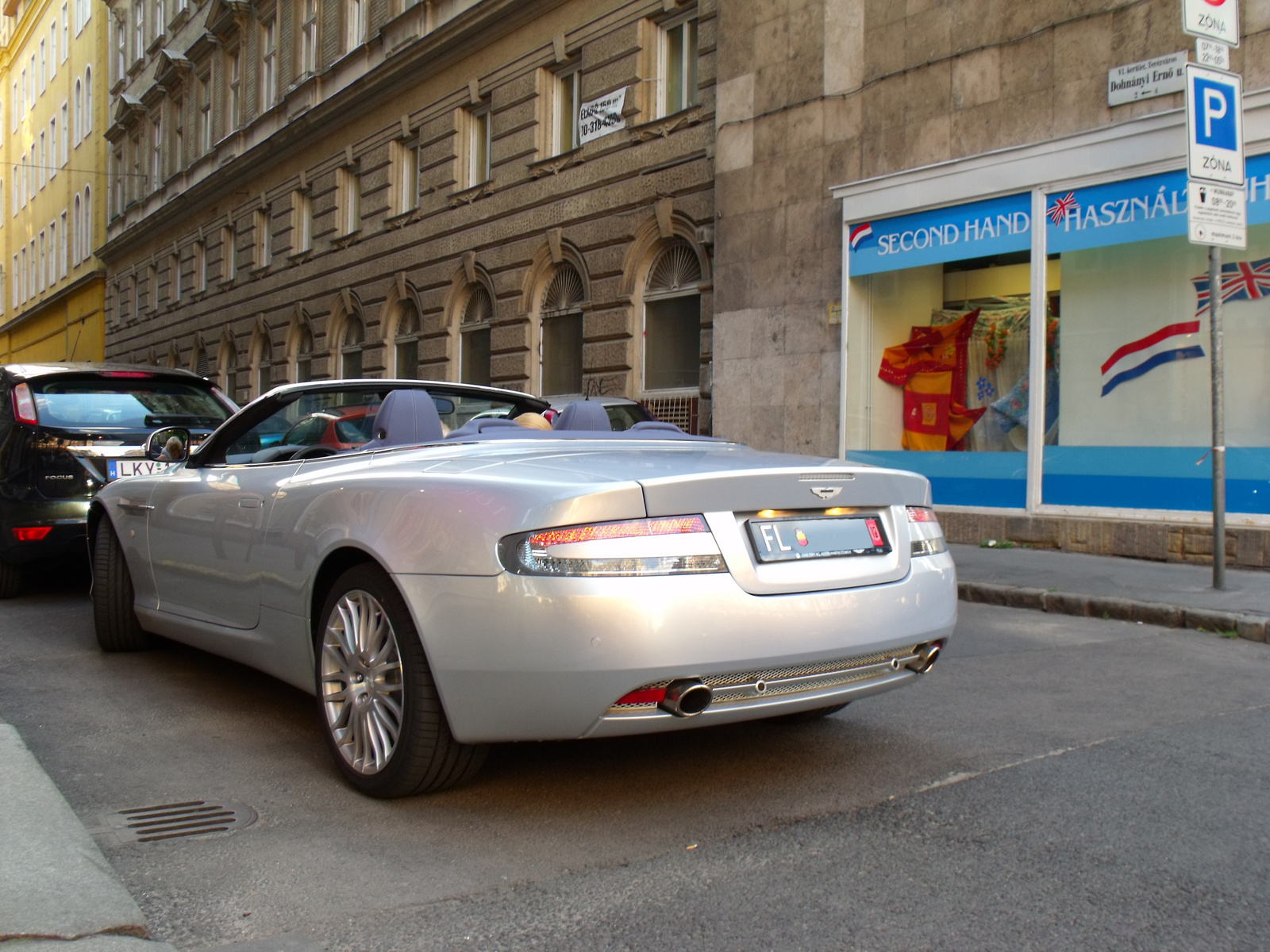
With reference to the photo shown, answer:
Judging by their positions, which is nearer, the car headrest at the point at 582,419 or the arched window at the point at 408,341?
the car headrest at the point at 582,419

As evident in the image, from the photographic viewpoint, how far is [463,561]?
3291 mm

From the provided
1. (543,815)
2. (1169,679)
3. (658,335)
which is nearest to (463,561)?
(543,815)

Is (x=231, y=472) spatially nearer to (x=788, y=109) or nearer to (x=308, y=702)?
(x=308, y=702)

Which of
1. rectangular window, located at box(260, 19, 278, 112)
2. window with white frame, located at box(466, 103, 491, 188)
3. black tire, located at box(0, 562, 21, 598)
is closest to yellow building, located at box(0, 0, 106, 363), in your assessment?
rectangular window, located at box(260, 19, 278, 112)

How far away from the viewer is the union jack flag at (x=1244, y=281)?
1033 cm

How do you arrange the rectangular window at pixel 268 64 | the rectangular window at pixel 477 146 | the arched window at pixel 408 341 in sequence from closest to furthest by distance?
the rectangular window at pixel 477 146 < the arched window at pixel 408 341 < the rectangular window at pixel 268 64

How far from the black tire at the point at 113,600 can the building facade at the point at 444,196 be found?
10.7 metres

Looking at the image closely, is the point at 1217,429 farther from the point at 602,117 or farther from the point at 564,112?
the point at 564,112

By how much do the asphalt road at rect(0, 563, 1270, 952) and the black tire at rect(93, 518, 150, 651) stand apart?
0.65 m

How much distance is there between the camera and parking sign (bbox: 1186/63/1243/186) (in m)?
8.22

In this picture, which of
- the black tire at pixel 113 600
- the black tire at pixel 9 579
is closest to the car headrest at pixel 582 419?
the black tire at pixel 113 600

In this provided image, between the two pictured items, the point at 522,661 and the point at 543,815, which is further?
the point at 543,815

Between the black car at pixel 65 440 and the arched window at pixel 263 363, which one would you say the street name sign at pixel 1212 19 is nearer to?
the black car at pixel 65 440

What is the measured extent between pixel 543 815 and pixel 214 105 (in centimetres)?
3462
